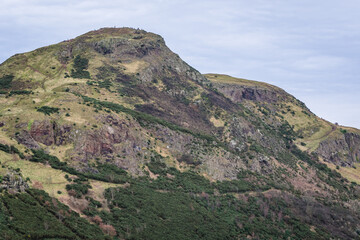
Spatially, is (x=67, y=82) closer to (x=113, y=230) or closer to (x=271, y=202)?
(x=113, y=230)

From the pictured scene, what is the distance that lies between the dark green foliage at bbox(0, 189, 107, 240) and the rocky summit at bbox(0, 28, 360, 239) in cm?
21

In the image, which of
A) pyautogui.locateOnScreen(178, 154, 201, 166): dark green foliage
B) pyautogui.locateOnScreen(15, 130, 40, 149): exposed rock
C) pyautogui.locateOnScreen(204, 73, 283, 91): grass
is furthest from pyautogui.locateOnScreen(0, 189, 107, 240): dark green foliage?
pyautogui.locateOnScreen(204, 73, 283, 91): grass

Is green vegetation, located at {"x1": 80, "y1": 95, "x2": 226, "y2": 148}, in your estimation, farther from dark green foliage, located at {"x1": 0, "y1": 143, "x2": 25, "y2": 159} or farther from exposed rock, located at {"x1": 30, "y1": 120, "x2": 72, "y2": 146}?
dark green foliage, located at {"x1": 0, "y1": 143, "x2": 25, "y2": 159}

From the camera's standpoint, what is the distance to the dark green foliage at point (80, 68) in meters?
113

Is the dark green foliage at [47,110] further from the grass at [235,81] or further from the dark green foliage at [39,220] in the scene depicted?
the grass at [235,81]

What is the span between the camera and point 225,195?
8125 centimetres

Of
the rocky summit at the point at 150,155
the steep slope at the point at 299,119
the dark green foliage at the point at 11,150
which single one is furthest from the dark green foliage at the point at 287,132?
the dark green foliage at the point at 11,150

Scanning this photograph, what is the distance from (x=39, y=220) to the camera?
4072cm

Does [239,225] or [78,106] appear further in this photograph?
[78,106]

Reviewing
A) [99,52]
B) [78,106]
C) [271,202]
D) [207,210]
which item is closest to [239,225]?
[207,210]

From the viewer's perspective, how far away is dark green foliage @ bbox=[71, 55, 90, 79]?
113250 millimetres

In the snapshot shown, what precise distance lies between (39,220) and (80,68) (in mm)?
87192

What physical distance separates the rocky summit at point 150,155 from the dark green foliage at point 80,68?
41 centimetres

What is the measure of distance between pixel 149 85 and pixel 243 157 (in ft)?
154
